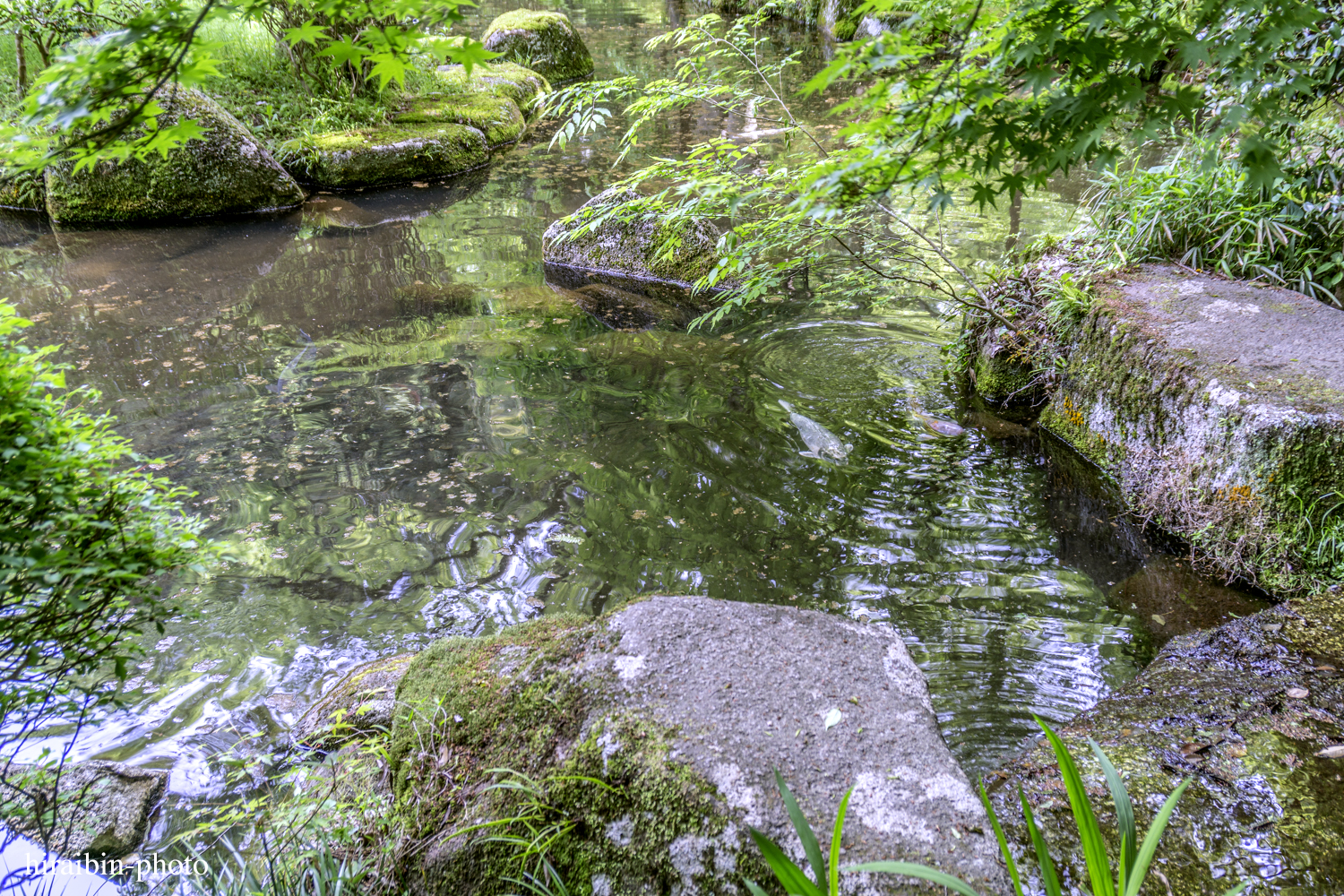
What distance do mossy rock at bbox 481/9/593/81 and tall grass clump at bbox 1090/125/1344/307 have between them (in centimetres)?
1306

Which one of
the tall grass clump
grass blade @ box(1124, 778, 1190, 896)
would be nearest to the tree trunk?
the tall grass clump

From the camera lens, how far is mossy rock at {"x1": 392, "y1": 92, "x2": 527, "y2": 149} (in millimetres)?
11883

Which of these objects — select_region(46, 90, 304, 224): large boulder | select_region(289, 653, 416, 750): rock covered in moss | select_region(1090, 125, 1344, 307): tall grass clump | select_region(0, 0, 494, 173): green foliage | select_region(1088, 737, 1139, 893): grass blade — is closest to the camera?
select_region(0, 0, 494, 173): green foliage

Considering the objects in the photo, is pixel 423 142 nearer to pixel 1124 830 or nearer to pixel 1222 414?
pixel 1222 414

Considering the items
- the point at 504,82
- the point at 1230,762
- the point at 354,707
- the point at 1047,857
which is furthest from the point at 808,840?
the point at 504,82

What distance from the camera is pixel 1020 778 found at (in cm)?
239

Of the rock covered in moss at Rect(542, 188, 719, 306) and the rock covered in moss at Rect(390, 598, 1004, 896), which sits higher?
the rock covered in moss at Rect(542, 188, 719, 306)

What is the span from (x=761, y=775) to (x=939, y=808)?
490 millimetres

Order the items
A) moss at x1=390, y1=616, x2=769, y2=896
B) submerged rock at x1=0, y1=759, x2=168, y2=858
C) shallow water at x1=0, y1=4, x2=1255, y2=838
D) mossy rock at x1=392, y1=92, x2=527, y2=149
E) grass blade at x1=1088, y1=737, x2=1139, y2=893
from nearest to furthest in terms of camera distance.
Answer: grass blade at x1=1088, y1=737, x2=1139, y2=893 < moss at x1=390, y1=616, x2=769, y2=896 < submerged rock at x1=0, y1=759, x2=168, y2=858 < shallow water at x1=0, y1=4, x2=1255, y2=838 < mossy rock at x1=392, y1=92, x2=527, y2=149

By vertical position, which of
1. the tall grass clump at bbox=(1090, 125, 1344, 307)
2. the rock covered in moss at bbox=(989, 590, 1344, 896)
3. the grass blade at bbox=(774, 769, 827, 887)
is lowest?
the rock covered in moss at bbox=(989, 590, 1344, 896)

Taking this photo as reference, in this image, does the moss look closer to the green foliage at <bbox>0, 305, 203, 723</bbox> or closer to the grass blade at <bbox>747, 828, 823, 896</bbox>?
the grass blade at <bbox>747, 828, 823, 896</bbox>

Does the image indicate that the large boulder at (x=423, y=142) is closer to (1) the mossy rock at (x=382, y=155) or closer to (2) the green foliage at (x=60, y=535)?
(1) the mossy rock at (x=382, y=155)

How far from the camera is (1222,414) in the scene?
155 inches

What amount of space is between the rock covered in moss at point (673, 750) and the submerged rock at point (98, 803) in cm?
111
